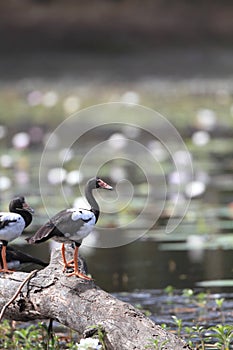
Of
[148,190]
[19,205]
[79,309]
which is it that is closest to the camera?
[79,309]

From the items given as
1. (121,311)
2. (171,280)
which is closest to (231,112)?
(171,280)

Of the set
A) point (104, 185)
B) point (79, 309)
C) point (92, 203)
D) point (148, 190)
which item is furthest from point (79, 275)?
point (148, 190)

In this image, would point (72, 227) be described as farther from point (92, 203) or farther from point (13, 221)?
point (13, 221)

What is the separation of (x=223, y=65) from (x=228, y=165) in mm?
8685

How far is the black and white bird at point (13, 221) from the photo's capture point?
5531 mm

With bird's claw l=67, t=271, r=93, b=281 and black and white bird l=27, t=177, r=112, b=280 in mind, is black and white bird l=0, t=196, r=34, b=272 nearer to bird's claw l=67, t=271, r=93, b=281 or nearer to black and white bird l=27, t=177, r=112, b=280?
black and white bird l=27, t=177, r=112, b=280

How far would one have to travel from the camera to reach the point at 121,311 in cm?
513

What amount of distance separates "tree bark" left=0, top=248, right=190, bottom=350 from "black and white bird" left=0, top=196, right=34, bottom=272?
0.17 metres

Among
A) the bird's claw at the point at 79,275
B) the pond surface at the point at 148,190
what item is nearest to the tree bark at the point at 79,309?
the bird's claw at the point at 79,275

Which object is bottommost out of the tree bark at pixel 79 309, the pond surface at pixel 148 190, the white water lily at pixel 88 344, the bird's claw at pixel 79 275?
the white water lily at pixel 88 344

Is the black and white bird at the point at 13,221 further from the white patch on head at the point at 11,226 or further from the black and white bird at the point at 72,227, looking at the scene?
the black and white bird at the point at 72,227

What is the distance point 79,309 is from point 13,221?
54 cm

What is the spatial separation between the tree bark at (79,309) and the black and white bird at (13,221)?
0.17 m

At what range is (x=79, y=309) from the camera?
206 inches
